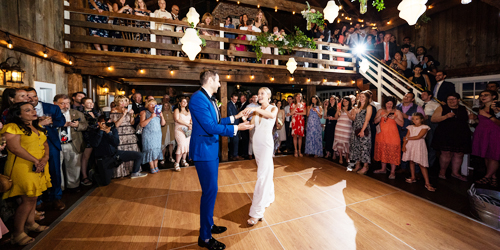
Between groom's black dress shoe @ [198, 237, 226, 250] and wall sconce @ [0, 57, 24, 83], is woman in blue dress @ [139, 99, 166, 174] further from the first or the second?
groom's black dress shoe @ [198, 237, 226, 250]

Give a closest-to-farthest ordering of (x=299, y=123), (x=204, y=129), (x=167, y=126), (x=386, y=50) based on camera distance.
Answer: (x=204, y=129) → (x=167, y=126) → (x=299, y=123) → (x=386, y=50)

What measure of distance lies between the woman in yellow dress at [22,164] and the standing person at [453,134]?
265 inches

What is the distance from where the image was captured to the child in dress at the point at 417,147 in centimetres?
366

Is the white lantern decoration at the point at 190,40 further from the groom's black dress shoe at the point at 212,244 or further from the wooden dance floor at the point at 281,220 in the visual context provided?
the groom's black dress shoe at the point at 212,244

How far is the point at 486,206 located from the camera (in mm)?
2457

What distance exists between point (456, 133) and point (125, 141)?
6983 millimetres

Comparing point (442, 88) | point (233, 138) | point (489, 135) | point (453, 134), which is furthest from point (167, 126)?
point (442, 88)

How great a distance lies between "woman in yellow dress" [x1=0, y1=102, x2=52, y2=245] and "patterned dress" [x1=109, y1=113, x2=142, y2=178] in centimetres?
190

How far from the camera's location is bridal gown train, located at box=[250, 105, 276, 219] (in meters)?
2.56

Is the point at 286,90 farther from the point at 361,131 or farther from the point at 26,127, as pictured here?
the point at 26,127

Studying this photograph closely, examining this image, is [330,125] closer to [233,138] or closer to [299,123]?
[299,123]

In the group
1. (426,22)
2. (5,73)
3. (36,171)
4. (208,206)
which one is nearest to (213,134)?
(208,206)

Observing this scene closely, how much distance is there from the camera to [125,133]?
423cm

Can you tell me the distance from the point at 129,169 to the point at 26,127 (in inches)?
94.6
